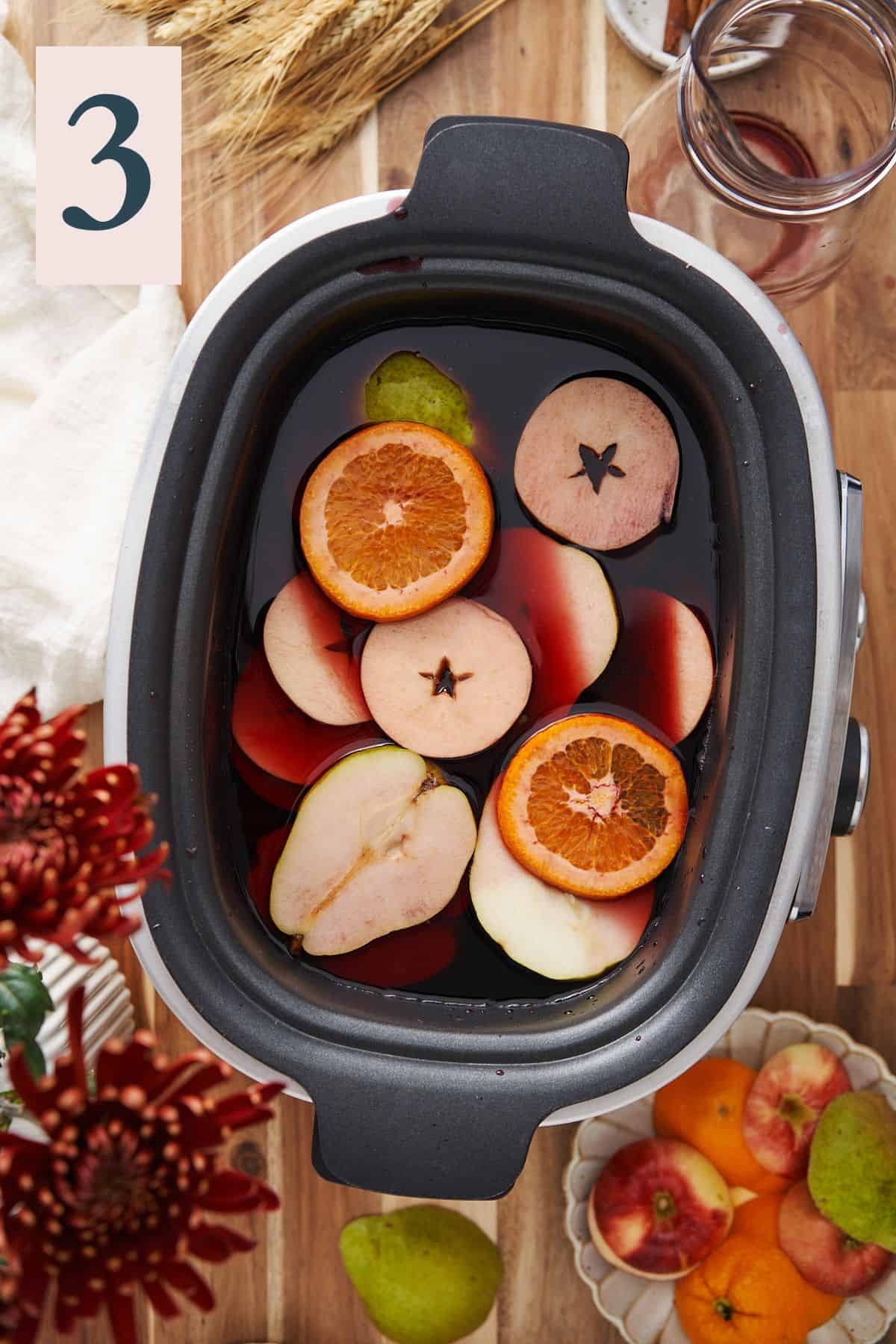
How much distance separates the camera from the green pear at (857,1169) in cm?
85

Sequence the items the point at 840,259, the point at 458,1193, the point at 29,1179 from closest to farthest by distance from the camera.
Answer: the point at 29,1179 → the point at 458,1193 → the point at 840,259

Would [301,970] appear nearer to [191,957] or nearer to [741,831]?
[191,957]

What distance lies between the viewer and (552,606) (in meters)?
0.87

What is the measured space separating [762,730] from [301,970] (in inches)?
15.9

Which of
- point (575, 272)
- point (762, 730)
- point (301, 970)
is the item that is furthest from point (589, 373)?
point (301, 970)

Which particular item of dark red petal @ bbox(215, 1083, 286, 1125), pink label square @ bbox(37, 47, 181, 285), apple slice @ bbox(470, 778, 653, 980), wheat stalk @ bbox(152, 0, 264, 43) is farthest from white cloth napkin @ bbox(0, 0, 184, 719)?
dark red petal @ bbox(215, 1083, 286, 1125)

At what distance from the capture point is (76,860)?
18.6 inches

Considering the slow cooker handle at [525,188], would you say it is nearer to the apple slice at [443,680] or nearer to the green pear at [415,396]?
the green pear at [415,396]

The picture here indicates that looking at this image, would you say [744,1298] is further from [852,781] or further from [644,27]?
[644,27]

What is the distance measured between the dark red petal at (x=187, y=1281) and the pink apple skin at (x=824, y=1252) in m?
0.62

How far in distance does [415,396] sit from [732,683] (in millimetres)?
340

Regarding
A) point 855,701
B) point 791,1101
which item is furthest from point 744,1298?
point 855,701

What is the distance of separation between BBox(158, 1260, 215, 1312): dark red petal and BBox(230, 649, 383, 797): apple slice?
0.42m

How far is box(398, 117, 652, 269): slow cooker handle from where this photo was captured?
26.0 inches
